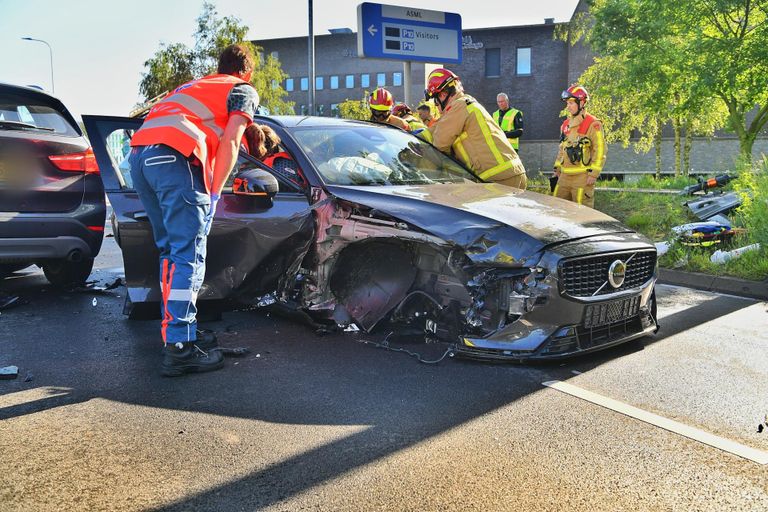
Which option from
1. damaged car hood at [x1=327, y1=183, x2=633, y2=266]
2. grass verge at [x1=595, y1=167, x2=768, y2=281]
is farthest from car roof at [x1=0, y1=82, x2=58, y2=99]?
grass verge at [x1=595, y1=167, x2=768, y2=281]

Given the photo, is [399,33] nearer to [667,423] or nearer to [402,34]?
[402,34]

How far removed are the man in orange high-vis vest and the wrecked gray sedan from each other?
50 centimetres

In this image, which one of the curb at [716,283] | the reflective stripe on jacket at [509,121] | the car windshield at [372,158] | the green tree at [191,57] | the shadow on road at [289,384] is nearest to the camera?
the shadow on road at [289,384]

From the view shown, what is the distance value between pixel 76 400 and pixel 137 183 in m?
1.29

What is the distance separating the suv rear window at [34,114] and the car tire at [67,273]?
1350 millimetres

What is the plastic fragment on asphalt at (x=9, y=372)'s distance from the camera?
384cm

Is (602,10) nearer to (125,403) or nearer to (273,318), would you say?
(273,318)

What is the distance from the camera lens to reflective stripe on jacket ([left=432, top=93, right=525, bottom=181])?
5.83 meters

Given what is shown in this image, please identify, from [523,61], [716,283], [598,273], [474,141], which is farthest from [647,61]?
[523,61]

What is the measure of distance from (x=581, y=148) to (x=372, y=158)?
13.4ft

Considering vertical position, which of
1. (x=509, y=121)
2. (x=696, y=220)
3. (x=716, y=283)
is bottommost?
(x=716, y=283)

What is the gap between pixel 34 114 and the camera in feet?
18.4

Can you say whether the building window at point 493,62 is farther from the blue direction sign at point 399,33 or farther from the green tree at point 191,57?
the blue direction sign at point 399,33

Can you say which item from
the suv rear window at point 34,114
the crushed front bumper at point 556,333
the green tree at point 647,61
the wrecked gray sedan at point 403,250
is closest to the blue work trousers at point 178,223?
the wrecked gray sedan at point 403,250
